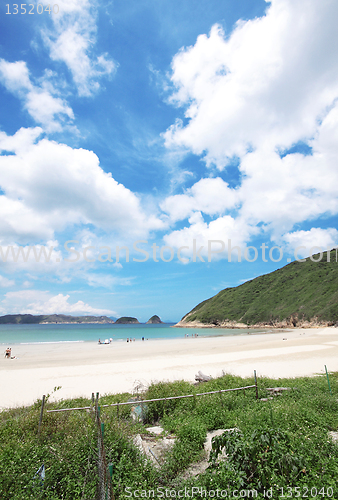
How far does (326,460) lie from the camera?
4.29 m

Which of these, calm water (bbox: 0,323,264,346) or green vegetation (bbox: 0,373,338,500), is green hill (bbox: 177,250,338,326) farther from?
green vegetation (bbox: 0,373,338,500)

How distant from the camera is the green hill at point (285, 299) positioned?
10319cm

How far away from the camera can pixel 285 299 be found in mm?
129875

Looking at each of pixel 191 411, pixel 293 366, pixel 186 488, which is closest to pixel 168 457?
pixel 186 488

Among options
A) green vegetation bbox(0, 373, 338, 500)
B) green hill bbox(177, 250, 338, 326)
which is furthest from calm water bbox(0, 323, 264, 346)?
green vegetation bbox(0, 373, 338, 500)

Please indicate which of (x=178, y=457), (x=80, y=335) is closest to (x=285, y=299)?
(x=80, y=335)

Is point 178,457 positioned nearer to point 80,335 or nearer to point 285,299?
point 80,335

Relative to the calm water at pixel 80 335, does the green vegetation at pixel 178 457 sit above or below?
above

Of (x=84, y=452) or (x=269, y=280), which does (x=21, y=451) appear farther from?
(x=269, y=280)

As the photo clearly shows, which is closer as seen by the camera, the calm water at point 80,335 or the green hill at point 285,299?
the calm water at point 80,335

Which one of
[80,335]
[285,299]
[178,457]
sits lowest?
[80,335]

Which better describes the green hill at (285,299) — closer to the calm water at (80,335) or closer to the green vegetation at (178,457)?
the calm water at (80,335)

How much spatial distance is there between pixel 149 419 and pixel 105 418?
10.3 ft

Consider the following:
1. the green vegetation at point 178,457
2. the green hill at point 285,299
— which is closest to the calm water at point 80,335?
the green hill at point 285,299
